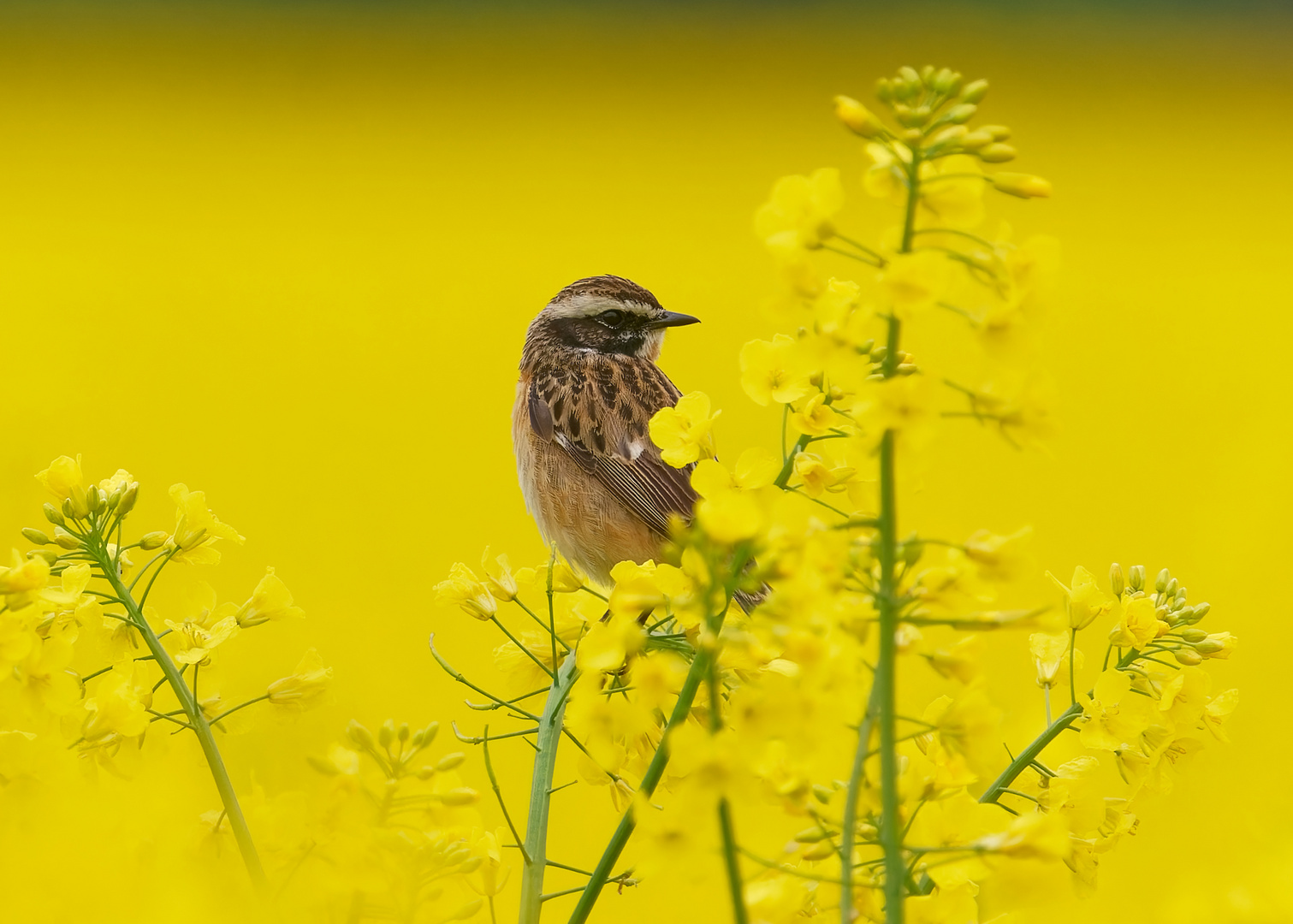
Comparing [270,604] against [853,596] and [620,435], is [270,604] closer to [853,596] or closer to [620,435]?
[853,596]

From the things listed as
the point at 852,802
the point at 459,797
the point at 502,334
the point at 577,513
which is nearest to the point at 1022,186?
the point at 852,802

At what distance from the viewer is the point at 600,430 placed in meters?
4.27

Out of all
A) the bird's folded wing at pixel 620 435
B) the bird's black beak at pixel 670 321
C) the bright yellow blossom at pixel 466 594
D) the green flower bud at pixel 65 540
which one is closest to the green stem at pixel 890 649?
the bright yellow blossom at pixel 466 594

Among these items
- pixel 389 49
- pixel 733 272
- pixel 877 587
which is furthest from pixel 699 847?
pixel 389 49

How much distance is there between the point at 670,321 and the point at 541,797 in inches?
112

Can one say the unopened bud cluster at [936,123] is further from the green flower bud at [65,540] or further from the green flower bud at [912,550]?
the green flower bud at [65,540]

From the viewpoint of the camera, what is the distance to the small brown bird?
4.14 metres

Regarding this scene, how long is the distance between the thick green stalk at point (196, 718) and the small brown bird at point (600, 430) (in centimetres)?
244

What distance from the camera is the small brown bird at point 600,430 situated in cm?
414

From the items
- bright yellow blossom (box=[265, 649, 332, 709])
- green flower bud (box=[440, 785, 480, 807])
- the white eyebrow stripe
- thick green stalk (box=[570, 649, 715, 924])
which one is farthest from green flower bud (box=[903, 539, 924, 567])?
the white eyebrow stripe

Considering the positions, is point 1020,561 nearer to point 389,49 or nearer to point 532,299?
point 532,299

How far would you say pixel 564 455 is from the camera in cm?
430

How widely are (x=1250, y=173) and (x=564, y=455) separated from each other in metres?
17.4

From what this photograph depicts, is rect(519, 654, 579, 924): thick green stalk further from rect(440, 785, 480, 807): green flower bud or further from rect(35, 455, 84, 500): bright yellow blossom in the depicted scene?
rect(35, 455, 84, 500): bright yellow blossom
